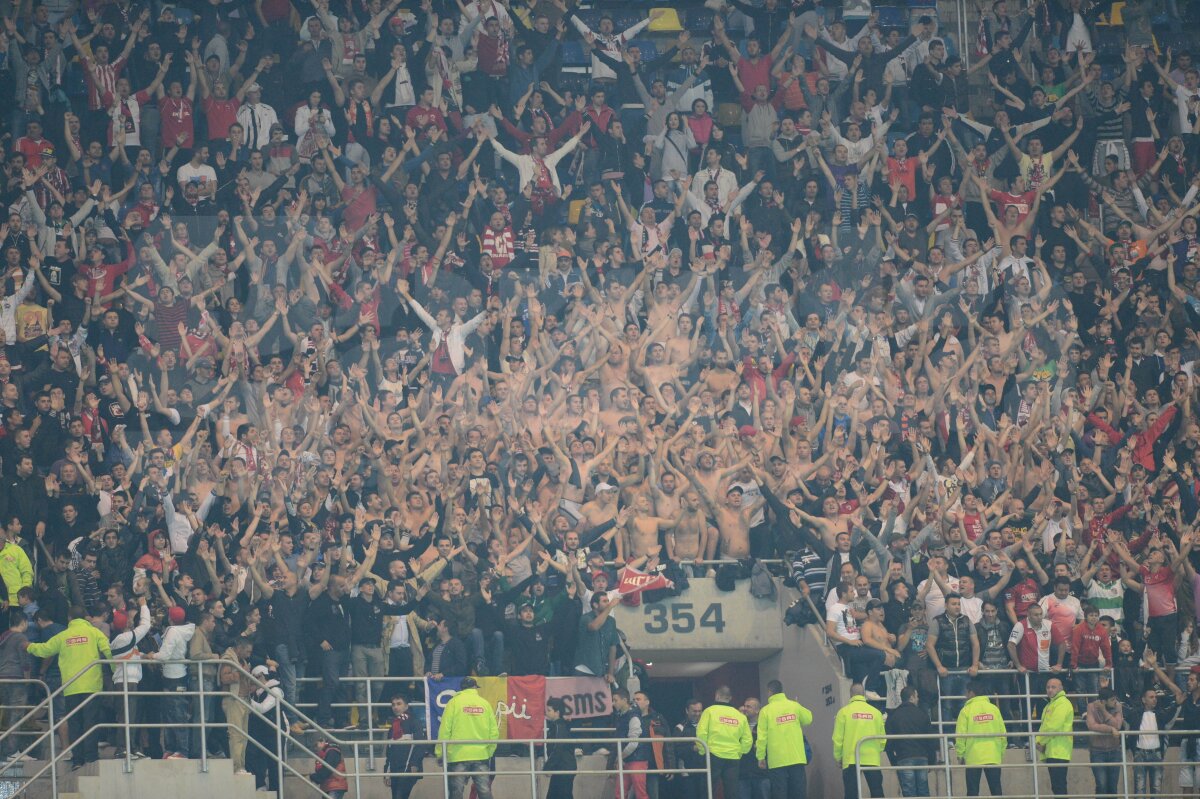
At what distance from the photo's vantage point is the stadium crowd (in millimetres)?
21750

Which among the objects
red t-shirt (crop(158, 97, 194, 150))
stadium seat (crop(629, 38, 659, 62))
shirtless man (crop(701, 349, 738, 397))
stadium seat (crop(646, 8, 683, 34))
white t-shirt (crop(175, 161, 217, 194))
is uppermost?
stadium seat (crop(646, 8, 683, 34))

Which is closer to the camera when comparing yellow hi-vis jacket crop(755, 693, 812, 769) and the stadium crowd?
yellow hi-vis jacket crop(755, 693, 812, 769)

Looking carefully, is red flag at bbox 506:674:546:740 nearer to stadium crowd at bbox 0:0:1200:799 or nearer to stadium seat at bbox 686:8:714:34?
stadium crowd at bbox 0:0:1200:799

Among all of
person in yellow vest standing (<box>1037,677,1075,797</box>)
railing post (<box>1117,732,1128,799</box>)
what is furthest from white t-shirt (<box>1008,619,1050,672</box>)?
railing post (<box>1117,732,1128,799</box>)

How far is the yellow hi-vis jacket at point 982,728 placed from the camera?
20.8 m

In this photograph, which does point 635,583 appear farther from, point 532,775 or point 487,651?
point 532,775

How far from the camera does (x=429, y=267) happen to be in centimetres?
2684

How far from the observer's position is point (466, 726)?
66.4ft

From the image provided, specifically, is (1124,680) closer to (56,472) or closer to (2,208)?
(56,472)

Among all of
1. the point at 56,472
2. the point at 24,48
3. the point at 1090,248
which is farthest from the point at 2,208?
the point at 1090,248

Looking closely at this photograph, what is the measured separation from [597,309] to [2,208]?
7094 mm

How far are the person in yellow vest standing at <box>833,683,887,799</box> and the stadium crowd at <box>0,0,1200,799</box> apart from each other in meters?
0.39

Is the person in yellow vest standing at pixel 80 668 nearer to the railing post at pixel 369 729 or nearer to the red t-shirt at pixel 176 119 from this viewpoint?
the railing post at pixel 369 729

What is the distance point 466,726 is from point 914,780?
4178 mm
